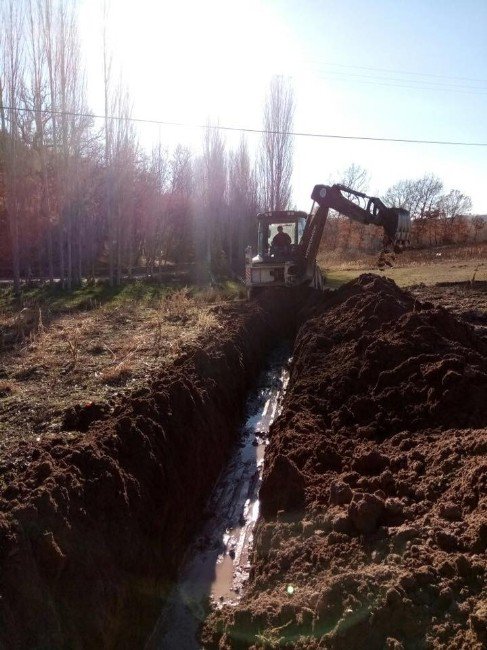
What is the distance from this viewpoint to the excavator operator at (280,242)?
614 inches

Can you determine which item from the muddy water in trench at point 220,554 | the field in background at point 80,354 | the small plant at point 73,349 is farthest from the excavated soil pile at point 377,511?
the small plant at point 73,349

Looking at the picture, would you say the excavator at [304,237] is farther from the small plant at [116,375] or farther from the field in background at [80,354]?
the small plant at [116,375]

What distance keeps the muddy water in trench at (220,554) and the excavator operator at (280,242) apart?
824 centimetres

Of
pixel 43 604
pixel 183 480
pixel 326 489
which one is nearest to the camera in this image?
pixel 43 604

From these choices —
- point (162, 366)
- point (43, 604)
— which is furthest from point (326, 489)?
point (162, 366)

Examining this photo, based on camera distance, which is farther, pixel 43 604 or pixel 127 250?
pixel 127 250

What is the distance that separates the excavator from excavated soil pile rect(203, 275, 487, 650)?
4732 millimetres

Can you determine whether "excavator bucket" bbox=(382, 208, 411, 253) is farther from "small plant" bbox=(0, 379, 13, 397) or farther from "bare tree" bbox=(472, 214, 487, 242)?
"bare tree" bbox=(472, 214, 487, 242)

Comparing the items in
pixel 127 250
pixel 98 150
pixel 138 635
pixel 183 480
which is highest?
pixel 98 150

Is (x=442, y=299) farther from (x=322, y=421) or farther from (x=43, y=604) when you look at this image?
(x=43, y=604)

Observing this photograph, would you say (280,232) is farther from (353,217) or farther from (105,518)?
(105,518)

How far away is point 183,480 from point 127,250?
25264mm

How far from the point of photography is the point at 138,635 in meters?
3.96

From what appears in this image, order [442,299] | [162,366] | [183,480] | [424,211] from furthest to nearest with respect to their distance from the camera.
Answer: [424,211], [442,299], [162,366], [183,480]
